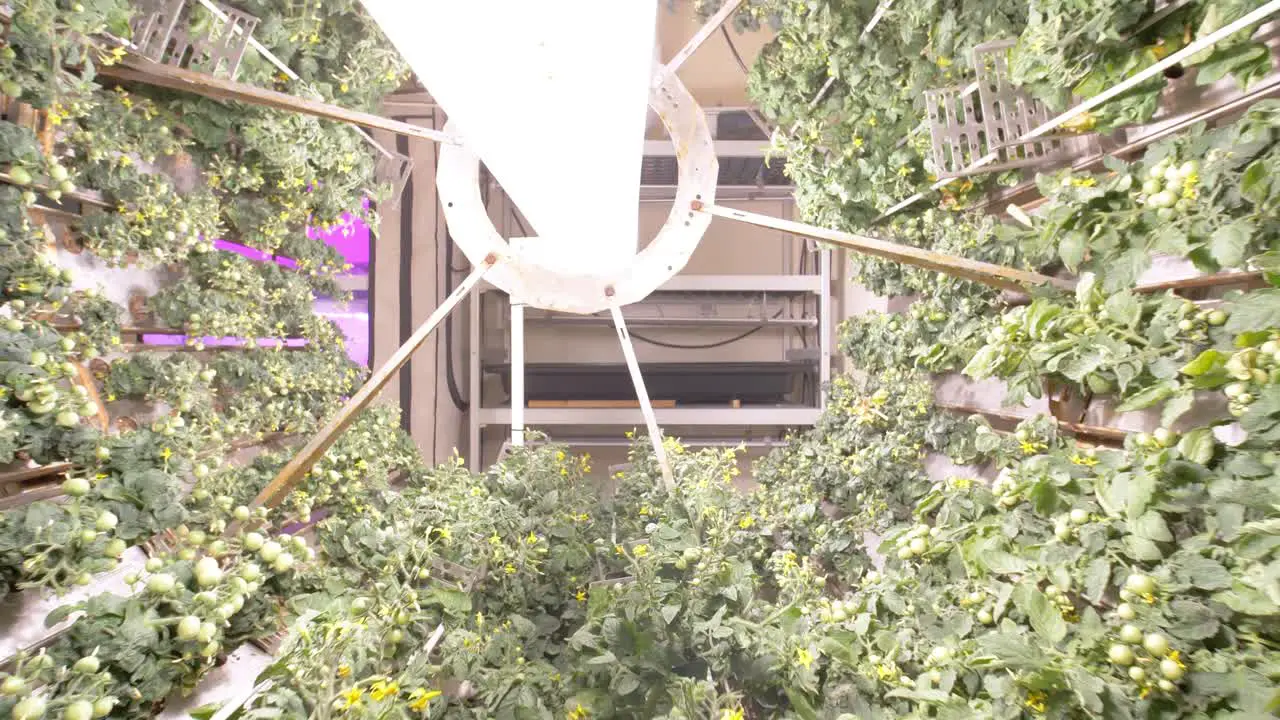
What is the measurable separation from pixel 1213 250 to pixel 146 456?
142cm

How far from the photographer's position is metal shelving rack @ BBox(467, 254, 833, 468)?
2.50 m

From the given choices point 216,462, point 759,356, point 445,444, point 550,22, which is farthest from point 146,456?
point 759,356

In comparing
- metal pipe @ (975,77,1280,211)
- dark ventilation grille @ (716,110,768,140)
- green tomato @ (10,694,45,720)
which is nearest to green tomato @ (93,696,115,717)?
green tomato @ (10,694,45,720)

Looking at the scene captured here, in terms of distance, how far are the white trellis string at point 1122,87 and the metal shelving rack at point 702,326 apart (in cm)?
103

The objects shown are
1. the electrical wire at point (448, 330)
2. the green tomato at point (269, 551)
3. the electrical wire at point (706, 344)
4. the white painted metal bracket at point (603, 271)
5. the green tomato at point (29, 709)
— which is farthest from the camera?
the electrical wire at point (706, 344)

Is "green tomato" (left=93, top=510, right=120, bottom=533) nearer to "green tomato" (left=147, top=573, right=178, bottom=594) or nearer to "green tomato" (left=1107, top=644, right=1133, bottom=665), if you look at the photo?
"green tomato" (left=147, top=573, right=178, bottom=594)

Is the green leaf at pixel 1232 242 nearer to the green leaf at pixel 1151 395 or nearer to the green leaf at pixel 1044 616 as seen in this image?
the green leaf at pixel 1151 395

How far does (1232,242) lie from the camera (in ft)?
2.22

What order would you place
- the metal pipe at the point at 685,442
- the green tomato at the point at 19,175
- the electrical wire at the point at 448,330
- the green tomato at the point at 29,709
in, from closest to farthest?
the green tomato at the point at 29,709, the green tomato at the point at 19,175, the electrical wire at the point at 448,330, the metal pipe at the point at 685,442

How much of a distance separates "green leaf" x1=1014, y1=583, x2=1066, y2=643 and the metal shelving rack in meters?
1.74

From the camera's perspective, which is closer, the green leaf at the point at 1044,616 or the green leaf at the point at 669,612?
the green leaf at the point at 1044,616

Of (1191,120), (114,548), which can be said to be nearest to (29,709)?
(114,548)

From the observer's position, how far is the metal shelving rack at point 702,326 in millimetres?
2504

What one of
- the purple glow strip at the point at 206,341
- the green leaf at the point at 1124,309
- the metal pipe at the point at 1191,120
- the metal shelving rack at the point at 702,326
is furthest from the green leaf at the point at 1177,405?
the metal shelving rack at the point at 702,326
